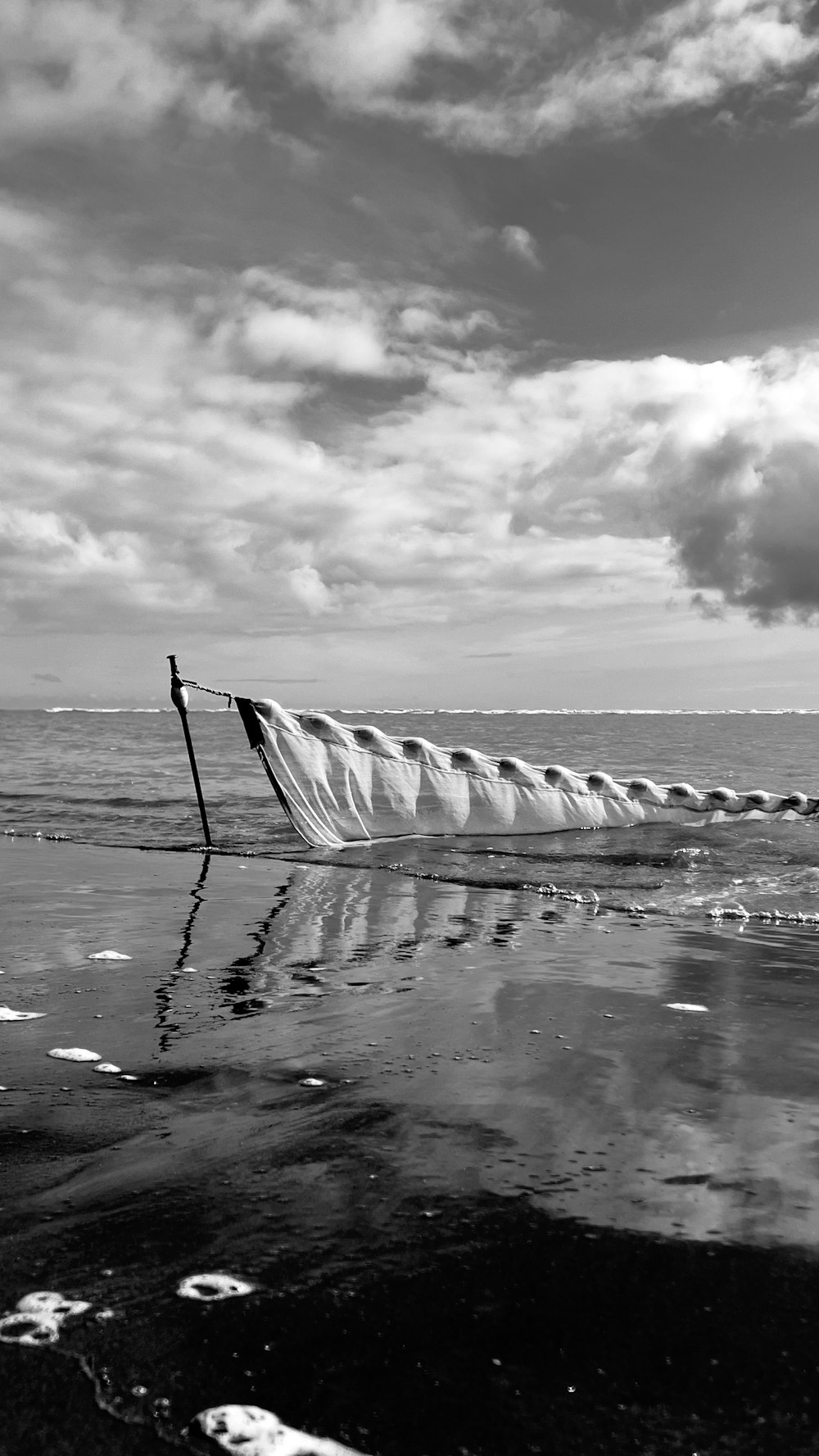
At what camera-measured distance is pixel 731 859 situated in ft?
40.4

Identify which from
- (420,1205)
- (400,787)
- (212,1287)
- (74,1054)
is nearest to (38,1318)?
(212,1287)

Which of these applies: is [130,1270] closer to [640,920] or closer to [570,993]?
[570,993]

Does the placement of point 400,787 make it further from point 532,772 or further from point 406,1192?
point 406,1192

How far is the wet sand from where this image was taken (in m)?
2.03

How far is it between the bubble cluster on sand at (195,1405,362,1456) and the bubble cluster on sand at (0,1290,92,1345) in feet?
1.55

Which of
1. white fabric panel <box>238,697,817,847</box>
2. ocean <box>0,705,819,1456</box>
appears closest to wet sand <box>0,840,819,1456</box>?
ocean <box>0,705,819,1456</box>

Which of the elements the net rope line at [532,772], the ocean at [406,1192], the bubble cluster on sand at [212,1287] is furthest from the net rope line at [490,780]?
the bubble cluster on sand at [212,1287]

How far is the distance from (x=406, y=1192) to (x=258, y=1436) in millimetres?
1029

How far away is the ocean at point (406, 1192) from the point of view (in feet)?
6.63

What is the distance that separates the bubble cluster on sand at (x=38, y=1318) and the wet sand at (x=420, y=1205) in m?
0.03

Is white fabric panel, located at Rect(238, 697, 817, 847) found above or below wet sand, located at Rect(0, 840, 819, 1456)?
above

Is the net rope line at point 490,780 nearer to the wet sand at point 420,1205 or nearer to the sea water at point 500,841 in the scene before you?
the sea water at point 500,841

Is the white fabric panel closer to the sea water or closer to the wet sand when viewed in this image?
the sea water

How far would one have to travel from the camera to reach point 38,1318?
225 centimetres
